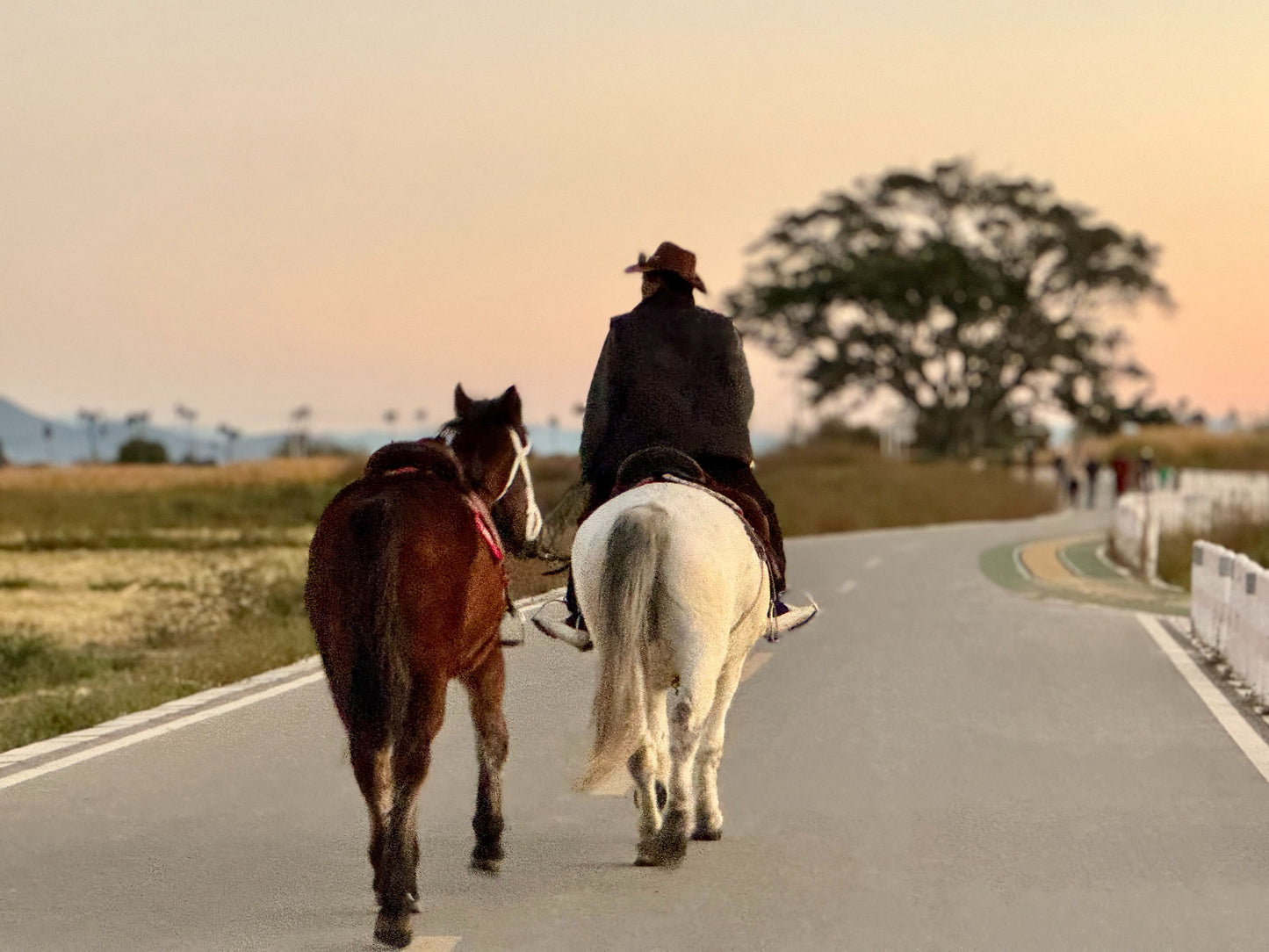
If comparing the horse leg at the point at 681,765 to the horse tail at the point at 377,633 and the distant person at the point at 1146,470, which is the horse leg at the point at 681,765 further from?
the distant person at the point at 1146,470

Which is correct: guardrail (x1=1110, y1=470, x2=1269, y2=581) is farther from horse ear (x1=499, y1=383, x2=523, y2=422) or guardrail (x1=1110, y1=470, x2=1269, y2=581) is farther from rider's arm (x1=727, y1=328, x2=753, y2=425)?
horse ear (x1=499, y1=383, x2=523, y2=422)

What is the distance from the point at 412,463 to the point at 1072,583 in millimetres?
19859

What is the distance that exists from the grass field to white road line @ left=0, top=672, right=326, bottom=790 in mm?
746

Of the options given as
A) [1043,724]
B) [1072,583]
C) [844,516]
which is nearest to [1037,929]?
[1043,724]

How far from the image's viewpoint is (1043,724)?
12.0 meters

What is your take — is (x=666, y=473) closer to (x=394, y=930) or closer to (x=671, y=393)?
(x=671, y=393)

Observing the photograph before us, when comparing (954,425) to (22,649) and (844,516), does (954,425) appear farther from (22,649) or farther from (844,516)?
(22,649)

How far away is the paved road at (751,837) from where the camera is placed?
6.71 m

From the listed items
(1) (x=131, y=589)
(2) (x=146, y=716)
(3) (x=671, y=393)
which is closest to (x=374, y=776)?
(3) (x=671, y=393)

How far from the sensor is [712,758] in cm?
808

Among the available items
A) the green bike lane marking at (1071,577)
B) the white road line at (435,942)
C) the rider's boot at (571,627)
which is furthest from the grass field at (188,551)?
the green bike lane marking at (1071,577)

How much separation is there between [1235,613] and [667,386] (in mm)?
8386

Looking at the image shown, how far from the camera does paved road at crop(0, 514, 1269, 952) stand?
6707 millimetres

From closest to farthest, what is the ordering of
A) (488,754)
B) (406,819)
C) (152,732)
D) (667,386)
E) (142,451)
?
(406,819) → (488,754) → (667,386) → (152,732) → (142,451)
